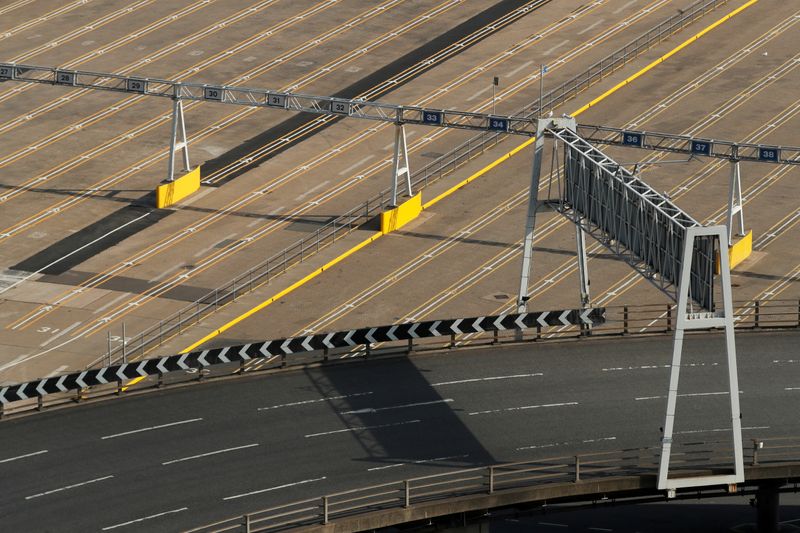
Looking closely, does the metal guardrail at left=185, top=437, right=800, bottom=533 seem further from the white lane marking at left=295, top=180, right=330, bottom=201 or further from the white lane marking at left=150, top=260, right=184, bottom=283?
the white lane marking at left=295, top=180, right=330, bottom=201

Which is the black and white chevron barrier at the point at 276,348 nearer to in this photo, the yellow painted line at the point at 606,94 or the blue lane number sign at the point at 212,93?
the yellow painted line at the point at 606,94

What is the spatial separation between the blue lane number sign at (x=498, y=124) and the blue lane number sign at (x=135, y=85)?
2154 cm

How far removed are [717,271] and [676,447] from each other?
6514mm

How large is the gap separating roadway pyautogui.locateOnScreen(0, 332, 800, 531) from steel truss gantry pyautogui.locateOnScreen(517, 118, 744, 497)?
3.03 metres

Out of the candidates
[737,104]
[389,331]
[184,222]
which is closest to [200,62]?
[184,222]

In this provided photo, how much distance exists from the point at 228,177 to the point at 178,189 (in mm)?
4391

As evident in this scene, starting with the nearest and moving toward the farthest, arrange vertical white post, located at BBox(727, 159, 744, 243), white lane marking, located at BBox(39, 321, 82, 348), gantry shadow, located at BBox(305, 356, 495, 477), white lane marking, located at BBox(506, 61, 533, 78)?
gantry shadow, located at BBox(305, 356, 495, 477)
white lane marking, located at BBox(39, 321, 82, 348)
vertical white post, located at BBox(727, 159, 744, 243)
white lane marking, located at BBox(506, 61, 533, 78)

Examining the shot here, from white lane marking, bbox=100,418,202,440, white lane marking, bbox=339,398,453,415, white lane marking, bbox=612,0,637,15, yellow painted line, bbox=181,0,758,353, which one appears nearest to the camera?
white lane marking, bbox=100,418,202,440

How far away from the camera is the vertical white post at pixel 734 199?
10977 cm

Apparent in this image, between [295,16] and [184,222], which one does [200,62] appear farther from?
[184,222]

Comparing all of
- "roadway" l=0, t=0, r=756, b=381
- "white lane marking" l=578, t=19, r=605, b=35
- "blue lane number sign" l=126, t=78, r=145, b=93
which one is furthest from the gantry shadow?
"white lane marking" l=578, t=19, r=605, b=35

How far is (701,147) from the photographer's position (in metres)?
109

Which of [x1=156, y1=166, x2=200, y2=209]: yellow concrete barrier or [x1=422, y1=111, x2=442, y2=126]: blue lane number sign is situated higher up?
[x1=422, y1=111, x2=442, y2=126]: blue lane number sign

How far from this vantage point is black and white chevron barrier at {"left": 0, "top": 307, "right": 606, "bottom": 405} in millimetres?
75312
